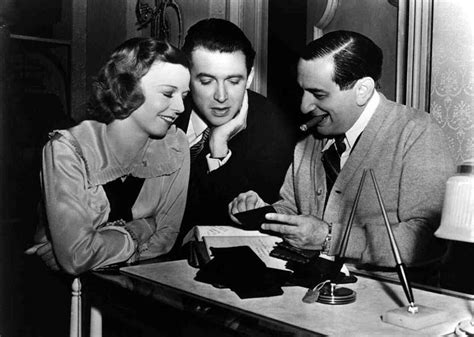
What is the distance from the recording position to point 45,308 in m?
2.32

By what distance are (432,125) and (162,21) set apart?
1.20 m

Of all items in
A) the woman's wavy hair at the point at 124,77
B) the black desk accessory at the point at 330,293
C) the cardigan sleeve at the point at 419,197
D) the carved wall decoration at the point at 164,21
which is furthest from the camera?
the carved wall decoration at the point at 164,21

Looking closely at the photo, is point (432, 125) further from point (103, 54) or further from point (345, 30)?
point (103, 54)

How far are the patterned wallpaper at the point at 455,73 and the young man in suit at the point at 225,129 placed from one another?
24.2 inches

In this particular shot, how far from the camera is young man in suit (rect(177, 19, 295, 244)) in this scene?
7.78 feet

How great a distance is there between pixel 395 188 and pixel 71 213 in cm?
113

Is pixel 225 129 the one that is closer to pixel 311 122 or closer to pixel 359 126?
pixel 311 122

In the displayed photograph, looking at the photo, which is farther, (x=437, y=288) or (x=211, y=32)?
(x=211, y=32)

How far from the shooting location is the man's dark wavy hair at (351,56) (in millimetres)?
2037

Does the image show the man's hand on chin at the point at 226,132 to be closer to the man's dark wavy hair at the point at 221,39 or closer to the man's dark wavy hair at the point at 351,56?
the man's dark wavy hair at the point at 221,39

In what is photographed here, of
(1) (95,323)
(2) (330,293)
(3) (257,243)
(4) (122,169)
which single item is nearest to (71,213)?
(4) (122,169)

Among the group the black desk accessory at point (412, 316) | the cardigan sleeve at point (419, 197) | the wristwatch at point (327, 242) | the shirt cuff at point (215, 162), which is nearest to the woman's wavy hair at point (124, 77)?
the shirt cuff at point (215, 162)

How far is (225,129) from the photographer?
95.5 inches

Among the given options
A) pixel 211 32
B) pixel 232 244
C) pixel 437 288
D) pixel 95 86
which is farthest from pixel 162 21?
pixel 437 288
